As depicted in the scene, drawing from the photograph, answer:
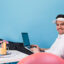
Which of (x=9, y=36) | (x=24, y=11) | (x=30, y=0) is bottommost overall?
(x=9, y=36)

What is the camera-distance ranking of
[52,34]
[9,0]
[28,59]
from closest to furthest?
1. [28,59]
2. [52,34]
3. [9,0]

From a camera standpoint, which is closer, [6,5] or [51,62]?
[51,62]

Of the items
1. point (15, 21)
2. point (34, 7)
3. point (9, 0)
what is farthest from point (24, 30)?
point (9, 0)

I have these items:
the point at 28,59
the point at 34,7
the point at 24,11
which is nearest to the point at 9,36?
the point at 24,11

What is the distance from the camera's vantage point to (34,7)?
2365mm

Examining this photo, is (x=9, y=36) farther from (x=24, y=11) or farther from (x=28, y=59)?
(x=28, y=59)

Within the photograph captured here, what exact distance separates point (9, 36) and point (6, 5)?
0.54 meters

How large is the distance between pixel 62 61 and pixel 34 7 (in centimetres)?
196

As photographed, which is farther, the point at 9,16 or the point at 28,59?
the point at 9,16

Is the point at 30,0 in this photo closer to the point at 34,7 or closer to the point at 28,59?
the point at 34,7

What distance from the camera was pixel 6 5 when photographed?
2.60 m

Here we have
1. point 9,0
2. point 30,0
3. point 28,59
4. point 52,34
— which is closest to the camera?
point 28,59

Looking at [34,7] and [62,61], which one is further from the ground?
[34,7]

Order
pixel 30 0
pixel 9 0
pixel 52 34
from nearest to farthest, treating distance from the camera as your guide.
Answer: pixel 52 34, pixel 30 0, pixel 9 0
